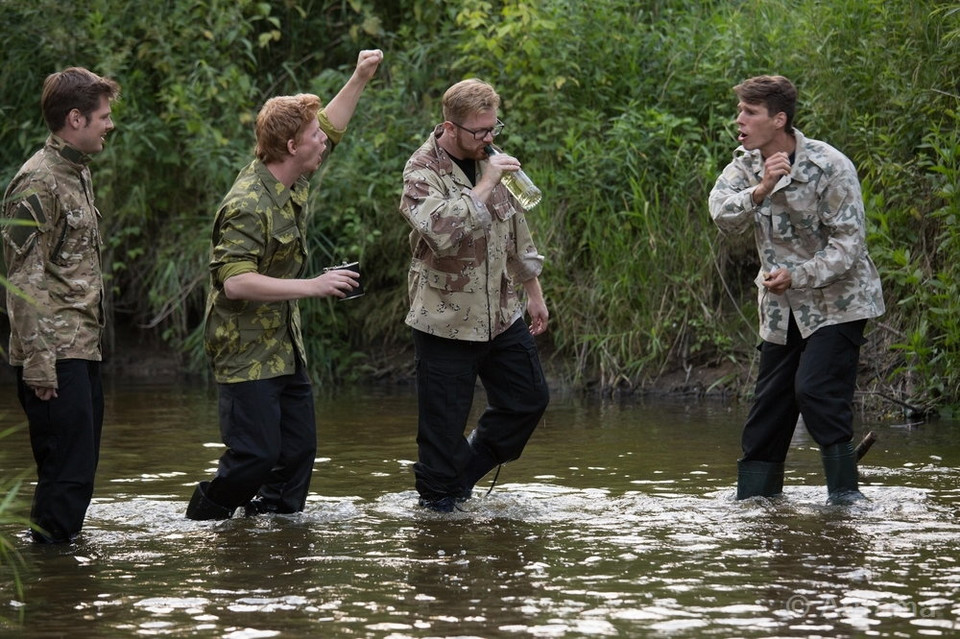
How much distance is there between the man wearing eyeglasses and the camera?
6.80 metres

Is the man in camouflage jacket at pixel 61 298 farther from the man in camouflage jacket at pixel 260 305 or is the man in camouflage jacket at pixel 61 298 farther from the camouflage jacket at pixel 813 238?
the camouflage jacket at pixel 813 238

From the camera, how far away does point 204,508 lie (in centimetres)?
→ 680

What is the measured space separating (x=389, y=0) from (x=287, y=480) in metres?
9.19

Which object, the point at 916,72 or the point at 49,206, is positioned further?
the point at 916,72

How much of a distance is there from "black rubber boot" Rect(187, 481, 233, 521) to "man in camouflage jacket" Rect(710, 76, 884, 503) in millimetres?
2515

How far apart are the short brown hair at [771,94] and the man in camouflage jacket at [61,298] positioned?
9.07 feet

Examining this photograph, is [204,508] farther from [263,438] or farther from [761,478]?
[761,478]

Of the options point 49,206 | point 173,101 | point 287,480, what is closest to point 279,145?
point 49,206

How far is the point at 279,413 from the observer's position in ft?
21.8

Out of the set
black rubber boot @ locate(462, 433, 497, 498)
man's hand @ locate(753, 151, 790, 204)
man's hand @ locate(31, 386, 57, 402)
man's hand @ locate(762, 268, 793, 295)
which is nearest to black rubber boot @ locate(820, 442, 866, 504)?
man's hand @ locate(762, 268, 793, 295)

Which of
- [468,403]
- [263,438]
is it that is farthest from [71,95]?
[468,403]

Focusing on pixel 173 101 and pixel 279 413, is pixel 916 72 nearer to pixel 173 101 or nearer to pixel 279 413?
pixel 279 413

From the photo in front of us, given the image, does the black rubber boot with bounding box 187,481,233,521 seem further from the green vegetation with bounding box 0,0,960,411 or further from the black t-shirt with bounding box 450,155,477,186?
the green vegetation with bounding box 0,0,960,411

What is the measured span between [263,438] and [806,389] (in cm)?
238
